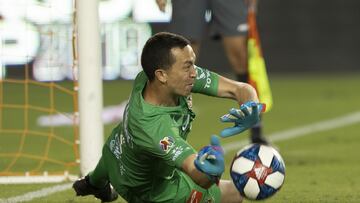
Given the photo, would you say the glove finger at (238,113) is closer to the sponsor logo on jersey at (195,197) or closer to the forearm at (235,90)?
the forearm at (235,90)

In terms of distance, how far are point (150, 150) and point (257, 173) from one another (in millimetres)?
503

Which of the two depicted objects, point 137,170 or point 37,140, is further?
point 37,140

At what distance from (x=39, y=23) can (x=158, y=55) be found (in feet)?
19.9

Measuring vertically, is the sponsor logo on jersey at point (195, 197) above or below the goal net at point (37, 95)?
above

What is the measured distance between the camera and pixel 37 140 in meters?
9.64

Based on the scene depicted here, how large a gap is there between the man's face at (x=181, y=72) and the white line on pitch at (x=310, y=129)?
3.67 metres

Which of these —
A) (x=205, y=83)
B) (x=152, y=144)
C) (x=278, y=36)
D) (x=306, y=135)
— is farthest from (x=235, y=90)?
(x=278, y=36)

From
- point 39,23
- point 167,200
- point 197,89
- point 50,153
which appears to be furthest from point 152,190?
point 39,23

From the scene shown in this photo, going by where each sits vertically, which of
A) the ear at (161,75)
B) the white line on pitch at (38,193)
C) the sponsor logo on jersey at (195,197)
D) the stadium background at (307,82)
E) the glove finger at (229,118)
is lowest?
the stadium background at (307,82)

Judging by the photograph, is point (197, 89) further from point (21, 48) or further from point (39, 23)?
point (21, 48)

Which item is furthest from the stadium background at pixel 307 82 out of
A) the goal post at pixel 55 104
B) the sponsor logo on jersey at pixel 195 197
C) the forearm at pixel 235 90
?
the sponsor logo on jersey at pixel 195 197

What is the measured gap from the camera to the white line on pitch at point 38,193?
622cm

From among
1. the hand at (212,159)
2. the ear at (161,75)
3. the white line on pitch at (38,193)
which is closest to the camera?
the hand at (212,159)

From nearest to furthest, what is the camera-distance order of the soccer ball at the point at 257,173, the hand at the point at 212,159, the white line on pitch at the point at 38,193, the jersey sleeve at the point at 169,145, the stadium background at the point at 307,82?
the hand at the point at 212,159 < the jersey sleeve at the point at 169,145 < the soccer ball at the point at 257,173 < the white line on pitch at the point at 38,193 < the stadium background at the point at 307,82
